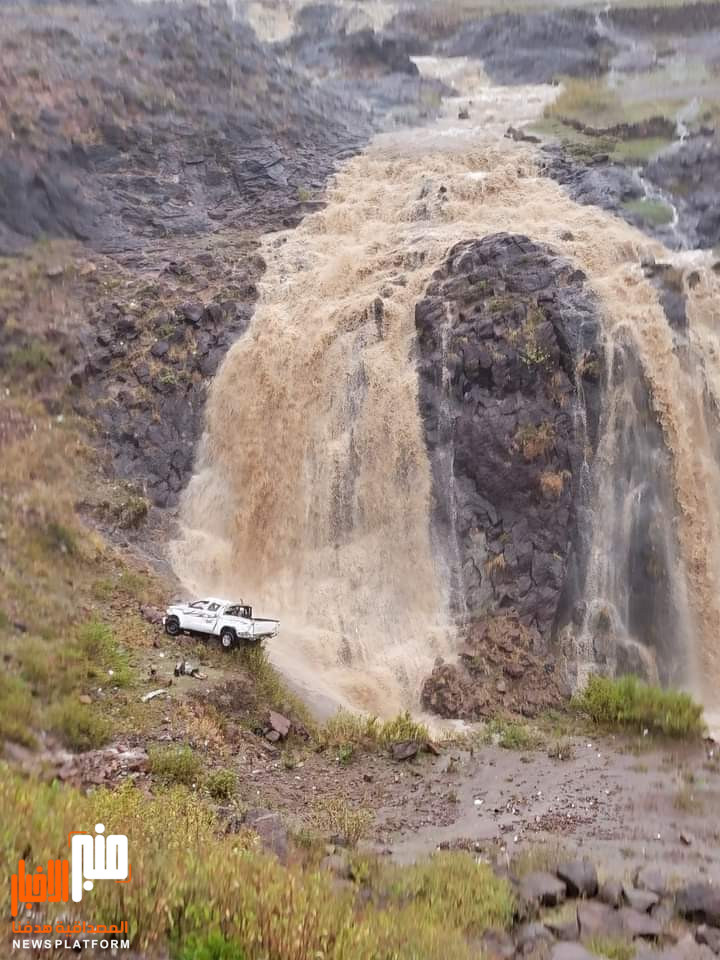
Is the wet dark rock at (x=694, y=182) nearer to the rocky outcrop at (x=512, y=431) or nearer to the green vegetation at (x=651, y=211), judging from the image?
the green vegetation at (x=651, y=211)

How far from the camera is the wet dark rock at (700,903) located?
6.41 m

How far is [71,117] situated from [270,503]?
62.0ft

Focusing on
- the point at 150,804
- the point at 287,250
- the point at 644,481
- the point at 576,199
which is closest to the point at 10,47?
the point at 287,250

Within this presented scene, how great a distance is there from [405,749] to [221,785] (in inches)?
126

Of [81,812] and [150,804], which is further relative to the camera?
[150,804]

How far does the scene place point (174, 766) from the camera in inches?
371

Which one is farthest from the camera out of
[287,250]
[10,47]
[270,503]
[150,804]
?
[10,47]

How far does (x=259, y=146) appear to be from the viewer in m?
29.7

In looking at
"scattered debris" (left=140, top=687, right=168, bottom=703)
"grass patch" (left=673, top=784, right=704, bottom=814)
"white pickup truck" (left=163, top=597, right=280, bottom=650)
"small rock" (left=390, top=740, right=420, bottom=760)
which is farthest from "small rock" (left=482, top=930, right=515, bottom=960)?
"white pickup truck" (left=163, top=597, right=280, bottom=650)

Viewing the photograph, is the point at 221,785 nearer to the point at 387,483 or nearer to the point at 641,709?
the point at 641,709

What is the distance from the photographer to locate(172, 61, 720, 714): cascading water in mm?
15852

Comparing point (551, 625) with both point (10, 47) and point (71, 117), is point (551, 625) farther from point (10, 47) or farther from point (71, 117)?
point (10, 47)

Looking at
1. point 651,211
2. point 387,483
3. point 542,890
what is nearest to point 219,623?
point 387,483

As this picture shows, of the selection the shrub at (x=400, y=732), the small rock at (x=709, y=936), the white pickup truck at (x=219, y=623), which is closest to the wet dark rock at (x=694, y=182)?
the shrub at (x=400, y=732)
